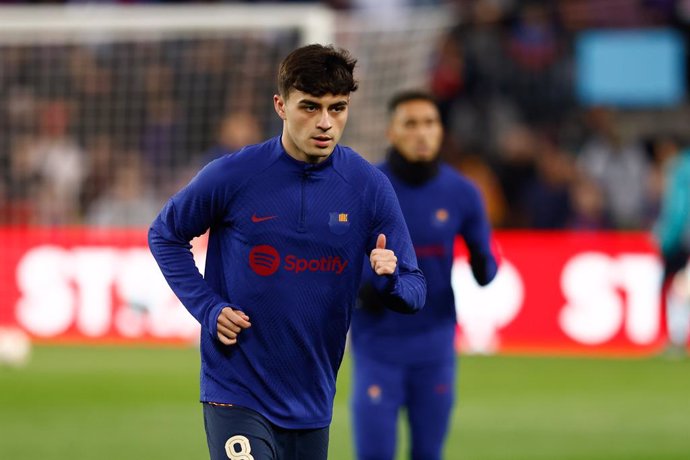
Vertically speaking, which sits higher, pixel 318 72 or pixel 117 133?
pixel 117 133

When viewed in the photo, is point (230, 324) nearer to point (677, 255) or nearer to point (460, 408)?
point (460, 408)

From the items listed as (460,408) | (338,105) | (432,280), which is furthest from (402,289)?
(460,408)

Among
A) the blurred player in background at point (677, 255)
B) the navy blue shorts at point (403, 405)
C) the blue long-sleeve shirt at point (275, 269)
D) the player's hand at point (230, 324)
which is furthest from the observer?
the blurred player in background at point (677, 255)

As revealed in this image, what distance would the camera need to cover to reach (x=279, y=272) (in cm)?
558

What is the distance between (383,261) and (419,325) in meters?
2.79

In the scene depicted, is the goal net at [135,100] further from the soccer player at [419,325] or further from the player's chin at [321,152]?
the player's chin at [321,152]

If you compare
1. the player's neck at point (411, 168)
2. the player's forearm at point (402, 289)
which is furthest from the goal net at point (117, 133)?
the player's forearm at point (402, 289)

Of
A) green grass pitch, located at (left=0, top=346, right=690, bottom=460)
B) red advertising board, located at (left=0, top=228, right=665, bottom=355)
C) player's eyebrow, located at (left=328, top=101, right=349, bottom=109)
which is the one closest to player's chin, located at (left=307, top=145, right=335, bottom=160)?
player's eyebrow, located at (left=328, top=101, right=349, bottom=109)

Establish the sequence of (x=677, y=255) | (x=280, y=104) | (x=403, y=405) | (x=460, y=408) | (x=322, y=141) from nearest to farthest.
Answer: (x=322, y=141)
(x=280, y=104)
(x=403, y=405)
(x=460, y=408)
(x=677, y=255)

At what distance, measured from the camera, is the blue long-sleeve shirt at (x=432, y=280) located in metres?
8.11

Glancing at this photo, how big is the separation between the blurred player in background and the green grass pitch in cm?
62

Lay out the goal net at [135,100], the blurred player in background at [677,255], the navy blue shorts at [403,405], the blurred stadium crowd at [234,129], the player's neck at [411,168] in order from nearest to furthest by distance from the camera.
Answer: the navy blue shorts at [403,405] → the player's neck at [411,168] → the blurred player in background at [677,255] → the goal net at [135,100] → the blurred stadium crowd at [234,129]

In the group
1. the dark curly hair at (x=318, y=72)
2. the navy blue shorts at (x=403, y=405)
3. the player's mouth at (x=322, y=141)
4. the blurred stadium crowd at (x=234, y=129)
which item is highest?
the blurred stadium crowd at (x=234, y=129)

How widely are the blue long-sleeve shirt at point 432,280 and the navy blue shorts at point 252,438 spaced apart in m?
2.39
